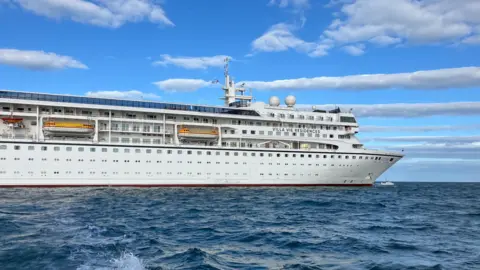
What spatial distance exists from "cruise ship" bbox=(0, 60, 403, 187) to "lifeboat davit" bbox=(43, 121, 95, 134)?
93 millimetres

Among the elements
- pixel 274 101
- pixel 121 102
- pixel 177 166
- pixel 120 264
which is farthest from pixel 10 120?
pixel 120 264

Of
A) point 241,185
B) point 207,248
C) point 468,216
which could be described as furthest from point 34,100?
point 468,216

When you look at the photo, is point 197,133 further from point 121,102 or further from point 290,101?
point 290,101

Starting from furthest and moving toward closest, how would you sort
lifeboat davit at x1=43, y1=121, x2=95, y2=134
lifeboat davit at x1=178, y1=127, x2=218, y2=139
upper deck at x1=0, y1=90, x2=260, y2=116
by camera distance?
lifeboat davit at x1=178, y1=127, x2=218, y2=139, upper deck at x1=0, y1=90, x2=260, y2=116, lifeboat davit at x1=43, y1=121, x2=95, y2=134

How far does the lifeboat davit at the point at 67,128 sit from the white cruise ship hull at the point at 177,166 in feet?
5.85

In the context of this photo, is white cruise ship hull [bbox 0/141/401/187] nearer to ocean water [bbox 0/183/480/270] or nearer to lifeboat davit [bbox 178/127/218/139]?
lifeboat davit [bbox 178/127/218/139]

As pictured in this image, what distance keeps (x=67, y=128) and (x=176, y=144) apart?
35.9 ft

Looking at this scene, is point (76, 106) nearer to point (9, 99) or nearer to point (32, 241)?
point (9, 99)

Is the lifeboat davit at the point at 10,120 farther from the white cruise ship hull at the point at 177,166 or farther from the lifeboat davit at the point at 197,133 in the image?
the lifeboat davit at the point at 197,133

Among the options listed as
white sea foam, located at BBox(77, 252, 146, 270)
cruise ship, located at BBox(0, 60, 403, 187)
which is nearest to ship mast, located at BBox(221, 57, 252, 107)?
cruise ship, located at BBox(0, 60, 403, 187)

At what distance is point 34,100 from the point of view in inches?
1515

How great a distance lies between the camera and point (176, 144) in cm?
4172

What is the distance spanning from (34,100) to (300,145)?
29.6 m

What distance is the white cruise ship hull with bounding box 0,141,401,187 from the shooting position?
1423 inches
